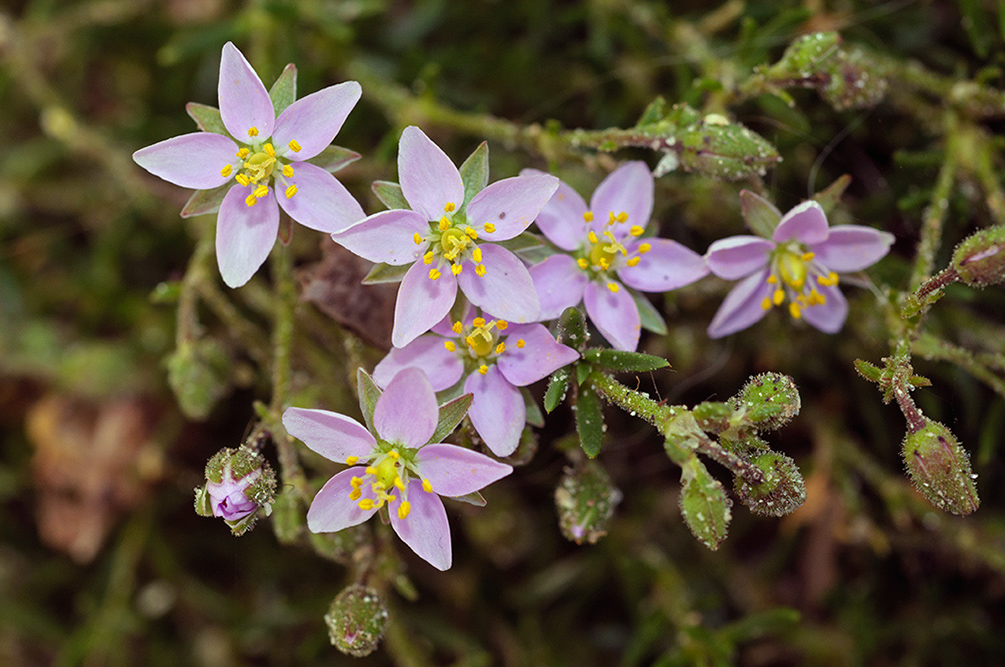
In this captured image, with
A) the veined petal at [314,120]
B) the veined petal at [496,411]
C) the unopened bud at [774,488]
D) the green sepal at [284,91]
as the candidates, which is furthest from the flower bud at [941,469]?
the green sepal at [284,91]

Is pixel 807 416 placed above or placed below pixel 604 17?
below

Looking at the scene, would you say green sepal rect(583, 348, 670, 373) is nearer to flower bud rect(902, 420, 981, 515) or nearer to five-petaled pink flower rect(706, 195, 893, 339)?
five-petaled pink flower rect(706, 195, 893, 339)

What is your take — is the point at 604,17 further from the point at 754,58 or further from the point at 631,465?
the point at 631,465

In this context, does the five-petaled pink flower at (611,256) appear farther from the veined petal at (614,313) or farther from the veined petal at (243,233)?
the veined petal at (243,233)

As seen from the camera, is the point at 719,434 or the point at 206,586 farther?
the point at 206,586

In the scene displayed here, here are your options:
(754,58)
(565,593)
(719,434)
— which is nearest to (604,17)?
(754,58)
